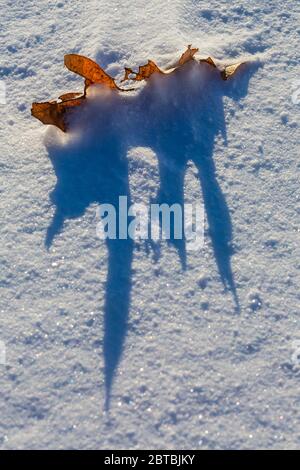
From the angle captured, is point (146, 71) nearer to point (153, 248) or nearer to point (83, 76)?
point (83, 76)

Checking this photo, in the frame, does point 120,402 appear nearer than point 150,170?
Yes

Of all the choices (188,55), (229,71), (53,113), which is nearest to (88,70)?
(53,113)

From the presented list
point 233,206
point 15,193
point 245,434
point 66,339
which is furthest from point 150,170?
point 245,434

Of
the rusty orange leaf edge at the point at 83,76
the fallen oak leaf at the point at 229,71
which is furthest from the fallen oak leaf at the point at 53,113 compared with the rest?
the fallen oak leaf at the point at 229,71

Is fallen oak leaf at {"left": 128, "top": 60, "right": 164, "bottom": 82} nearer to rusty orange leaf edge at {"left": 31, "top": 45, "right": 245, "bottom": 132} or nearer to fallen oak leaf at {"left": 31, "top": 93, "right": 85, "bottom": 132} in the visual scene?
rusty orange leaf edge at {"left": 31, "top": 45, "right": 245, "bottom": 132}

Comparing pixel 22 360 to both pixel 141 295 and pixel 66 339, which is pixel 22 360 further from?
pixel 141 295

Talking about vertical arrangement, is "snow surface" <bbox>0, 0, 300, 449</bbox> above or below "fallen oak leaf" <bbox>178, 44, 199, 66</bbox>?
below

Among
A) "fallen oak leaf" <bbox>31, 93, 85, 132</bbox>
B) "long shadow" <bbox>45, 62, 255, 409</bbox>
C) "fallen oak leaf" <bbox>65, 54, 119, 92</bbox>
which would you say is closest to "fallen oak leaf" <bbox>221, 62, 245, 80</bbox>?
"long shadow" <bbox>45, 62, 255, 409</bbox>
